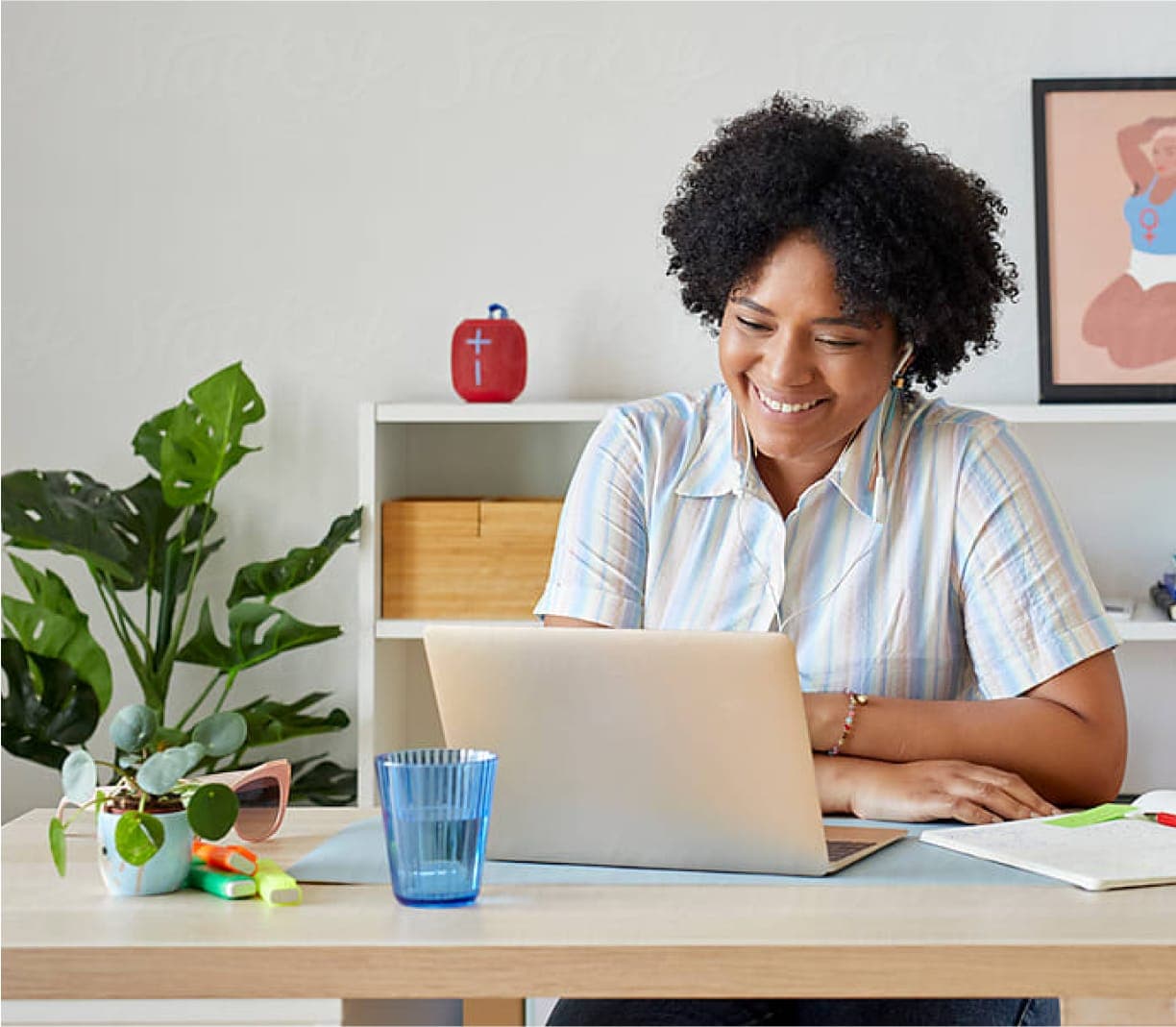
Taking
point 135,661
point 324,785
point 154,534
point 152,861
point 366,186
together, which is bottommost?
point 324,785

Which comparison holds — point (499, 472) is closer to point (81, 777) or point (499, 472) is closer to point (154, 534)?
point (154, 534)

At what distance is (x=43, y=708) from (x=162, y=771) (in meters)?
1.75

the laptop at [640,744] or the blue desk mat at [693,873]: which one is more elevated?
the laptop at [640,744]

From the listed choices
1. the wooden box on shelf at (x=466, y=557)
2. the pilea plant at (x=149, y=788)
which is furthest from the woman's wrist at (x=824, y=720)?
the wooden box on shelf at (x=466, y=557)

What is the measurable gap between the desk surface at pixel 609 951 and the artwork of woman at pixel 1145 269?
1.98 m

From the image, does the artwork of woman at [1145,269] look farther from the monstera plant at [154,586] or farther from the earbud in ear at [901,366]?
the monstera plant at [154,586]

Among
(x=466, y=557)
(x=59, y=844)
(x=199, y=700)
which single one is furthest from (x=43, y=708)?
(x=59, y=844)

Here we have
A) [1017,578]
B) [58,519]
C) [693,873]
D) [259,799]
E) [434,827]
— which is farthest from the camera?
[58,519]

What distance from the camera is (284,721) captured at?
2.80 meters

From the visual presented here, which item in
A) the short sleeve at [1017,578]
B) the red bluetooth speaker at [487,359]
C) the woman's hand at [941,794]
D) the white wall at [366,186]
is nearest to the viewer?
the woman's hand at [941,794]

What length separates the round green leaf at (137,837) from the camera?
1109mm

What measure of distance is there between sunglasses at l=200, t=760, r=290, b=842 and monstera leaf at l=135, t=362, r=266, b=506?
151cm

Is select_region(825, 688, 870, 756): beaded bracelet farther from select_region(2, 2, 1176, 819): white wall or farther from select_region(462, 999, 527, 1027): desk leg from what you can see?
select_region(2, 2, 1176, 819): white wall

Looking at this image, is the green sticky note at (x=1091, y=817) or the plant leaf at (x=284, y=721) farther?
the plant leaf at (x=284, y=721)
